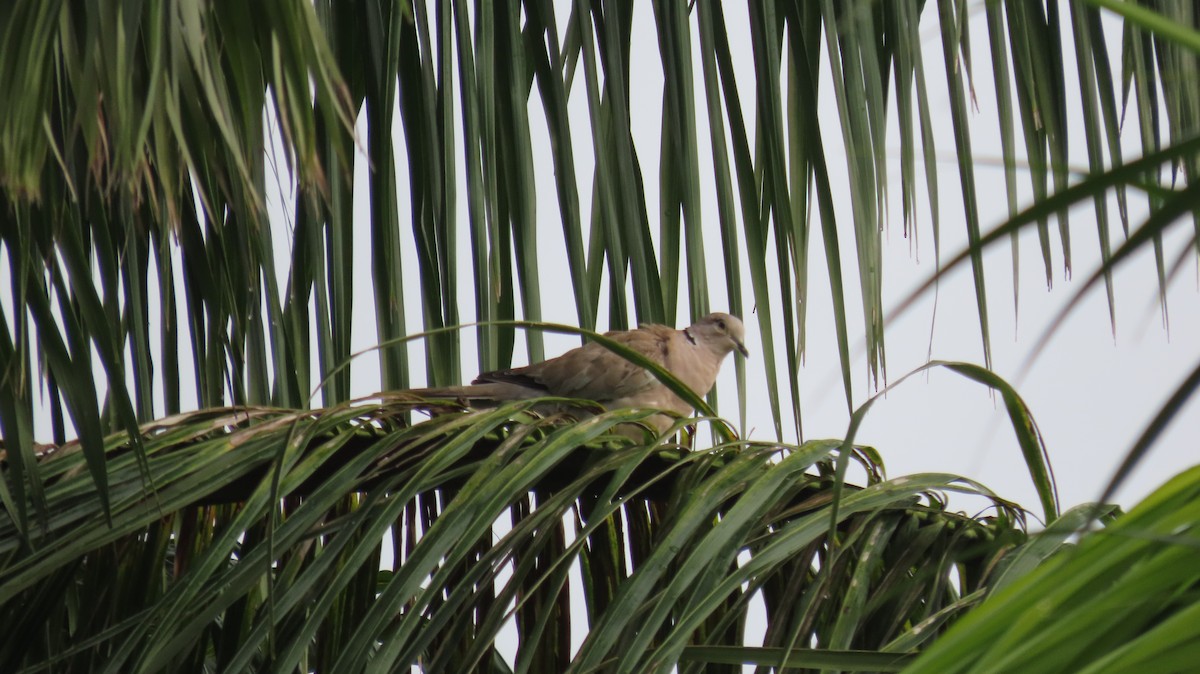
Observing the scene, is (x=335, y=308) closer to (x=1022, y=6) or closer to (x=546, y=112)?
(x=546, y=112)

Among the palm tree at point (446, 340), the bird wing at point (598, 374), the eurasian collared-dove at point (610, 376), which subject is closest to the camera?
the palm tree at point (446, 340)

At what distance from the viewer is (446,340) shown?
2.50 metres

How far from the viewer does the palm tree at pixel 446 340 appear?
49.5 inches

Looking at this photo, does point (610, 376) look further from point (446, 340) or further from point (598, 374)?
point (446, 340)

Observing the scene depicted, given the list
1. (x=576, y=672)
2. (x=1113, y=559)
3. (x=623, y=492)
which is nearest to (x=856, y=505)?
(x=623, y=492)

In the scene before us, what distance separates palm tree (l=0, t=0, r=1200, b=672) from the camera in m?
1.26

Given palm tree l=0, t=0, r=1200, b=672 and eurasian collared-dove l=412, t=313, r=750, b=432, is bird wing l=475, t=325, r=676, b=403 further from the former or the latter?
palm tree l=0, t=0, r=1200, b=672

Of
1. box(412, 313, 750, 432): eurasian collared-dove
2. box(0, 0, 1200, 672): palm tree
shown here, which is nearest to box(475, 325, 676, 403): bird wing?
box(412, 313, 750, 432): eurasian collared-dove

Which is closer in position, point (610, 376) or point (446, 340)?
point (446, 340)

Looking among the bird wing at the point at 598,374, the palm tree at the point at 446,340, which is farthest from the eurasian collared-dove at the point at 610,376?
the palm tree at the point at 446,340

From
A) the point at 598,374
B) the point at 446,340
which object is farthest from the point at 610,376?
the point at 446,340

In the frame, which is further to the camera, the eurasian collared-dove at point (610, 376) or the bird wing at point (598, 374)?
the bird wing at point (598, 374)

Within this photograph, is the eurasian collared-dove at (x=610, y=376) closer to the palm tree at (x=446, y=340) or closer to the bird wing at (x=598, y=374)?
the bird wing at (x=598, y=374)

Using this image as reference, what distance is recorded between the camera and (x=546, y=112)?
230 cm
